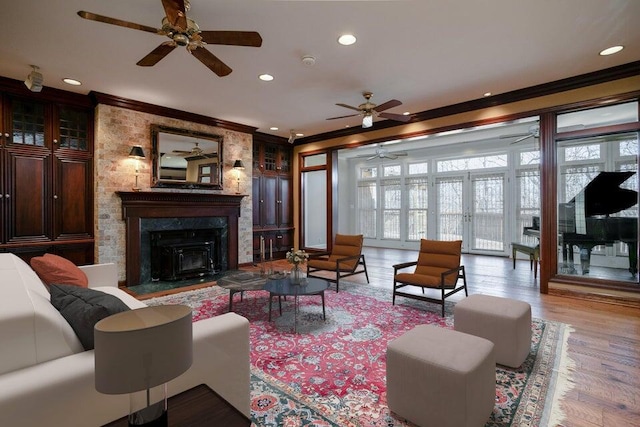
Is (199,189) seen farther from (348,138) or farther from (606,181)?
(606,181)

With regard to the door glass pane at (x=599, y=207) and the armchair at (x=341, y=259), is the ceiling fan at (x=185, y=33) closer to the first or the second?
the armchair at (x=341, y=259)

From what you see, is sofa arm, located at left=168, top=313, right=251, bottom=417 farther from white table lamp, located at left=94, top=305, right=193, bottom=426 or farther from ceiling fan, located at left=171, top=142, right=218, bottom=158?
ceiling fan, located at left=171, top=142, right=218, bottom=158

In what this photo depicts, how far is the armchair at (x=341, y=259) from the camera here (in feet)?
15.8

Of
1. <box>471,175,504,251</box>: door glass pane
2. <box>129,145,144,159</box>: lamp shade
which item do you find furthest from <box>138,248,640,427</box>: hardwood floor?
<box>129,145,144,159</box>: lamp shade

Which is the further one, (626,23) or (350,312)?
(350,312)

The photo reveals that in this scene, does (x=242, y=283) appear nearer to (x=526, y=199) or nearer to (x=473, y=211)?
(x=473, y=211)

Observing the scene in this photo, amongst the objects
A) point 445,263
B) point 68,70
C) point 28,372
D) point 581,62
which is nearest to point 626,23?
point 581,62

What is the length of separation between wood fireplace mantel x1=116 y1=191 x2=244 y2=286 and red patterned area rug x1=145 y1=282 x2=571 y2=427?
130 centimetres

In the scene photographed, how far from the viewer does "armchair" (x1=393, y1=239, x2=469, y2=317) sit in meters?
3.77

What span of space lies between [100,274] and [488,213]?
854 cm

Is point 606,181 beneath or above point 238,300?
above

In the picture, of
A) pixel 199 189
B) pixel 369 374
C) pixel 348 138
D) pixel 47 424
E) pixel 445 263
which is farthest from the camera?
pixel 348 138

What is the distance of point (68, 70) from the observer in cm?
393

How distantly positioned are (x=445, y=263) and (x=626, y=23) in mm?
2968
